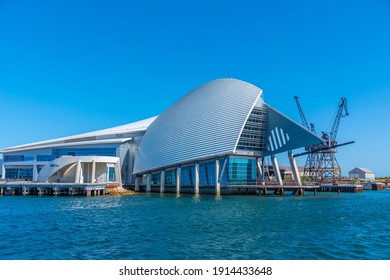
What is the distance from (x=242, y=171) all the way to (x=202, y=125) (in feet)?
39.0

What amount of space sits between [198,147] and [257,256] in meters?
44.3

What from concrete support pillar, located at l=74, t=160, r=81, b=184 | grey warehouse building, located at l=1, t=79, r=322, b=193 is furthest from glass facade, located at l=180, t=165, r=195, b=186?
concrete support pillar, located at l=74, t=160, r=81, b=184

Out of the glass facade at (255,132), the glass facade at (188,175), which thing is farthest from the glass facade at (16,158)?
the glass facade at (255,132)

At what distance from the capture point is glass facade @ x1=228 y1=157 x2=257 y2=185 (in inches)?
2329

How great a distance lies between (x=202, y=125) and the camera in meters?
59.1

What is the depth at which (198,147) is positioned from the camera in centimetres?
5803

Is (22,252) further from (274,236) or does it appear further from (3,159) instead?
(3,159)

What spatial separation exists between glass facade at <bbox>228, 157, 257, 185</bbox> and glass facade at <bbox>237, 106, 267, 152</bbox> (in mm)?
2802

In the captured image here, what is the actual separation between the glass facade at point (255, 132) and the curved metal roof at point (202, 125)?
375 cm

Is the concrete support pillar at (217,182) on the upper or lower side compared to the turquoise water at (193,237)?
upper

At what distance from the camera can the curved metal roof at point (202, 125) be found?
56031mm

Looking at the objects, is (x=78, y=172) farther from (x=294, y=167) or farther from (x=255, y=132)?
(x=294, y=167)

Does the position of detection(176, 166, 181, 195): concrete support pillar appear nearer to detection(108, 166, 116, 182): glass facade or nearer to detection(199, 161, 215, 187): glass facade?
detection(199, 161, 215, 187): glass facade

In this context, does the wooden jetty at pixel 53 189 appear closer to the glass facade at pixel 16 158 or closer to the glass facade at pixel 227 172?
the glass facade at pixel 227 172
